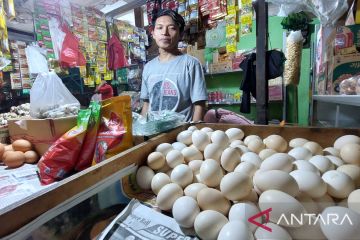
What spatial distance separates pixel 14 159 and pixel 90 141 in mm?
392

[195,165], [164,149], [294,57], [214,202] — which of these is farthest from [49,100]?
[294,57]

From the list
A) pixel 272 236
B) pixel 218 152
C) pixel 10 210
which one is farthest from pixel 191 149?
pixel 10 210

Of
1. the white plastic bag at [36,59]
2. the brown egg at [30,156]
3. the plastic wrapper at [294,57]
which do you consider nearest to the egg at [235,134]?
the brown egg at [30,156]

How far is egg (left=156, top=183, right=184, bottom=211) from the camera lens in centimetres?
49

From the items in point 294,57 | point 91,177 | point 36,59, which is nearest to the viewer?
point 91,177

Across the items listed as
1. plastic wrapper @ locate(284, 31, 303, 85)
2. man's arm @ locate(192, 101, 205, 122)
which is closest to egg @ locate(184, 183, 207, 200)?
man's arm @ locate(192, 101, 205, 122)

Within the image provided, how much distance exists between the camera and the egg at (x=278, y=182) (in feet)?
1.35

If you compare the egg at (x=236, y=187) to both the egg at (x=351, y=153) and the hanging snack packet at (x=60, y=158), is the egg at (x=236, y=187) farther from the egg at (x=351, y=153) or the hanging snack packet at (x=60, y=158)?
the hanging snack packet at (x=60, y=158)

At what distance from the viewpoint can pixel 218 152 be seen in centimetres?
63

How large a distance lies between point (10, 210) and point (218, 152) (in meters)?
0.48

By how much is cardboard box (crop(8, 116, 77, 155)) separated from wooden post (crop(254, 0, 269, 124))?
94cm

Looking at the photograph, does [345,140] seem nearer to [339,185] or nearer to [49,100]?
[339,185]

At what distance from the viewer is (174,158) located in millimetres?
630

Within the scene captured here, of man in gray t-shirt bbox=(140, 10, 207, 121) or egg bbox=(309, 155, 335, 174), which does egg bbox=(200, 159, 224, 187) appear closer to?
egg bbox=(309, 155, 335, 174)
